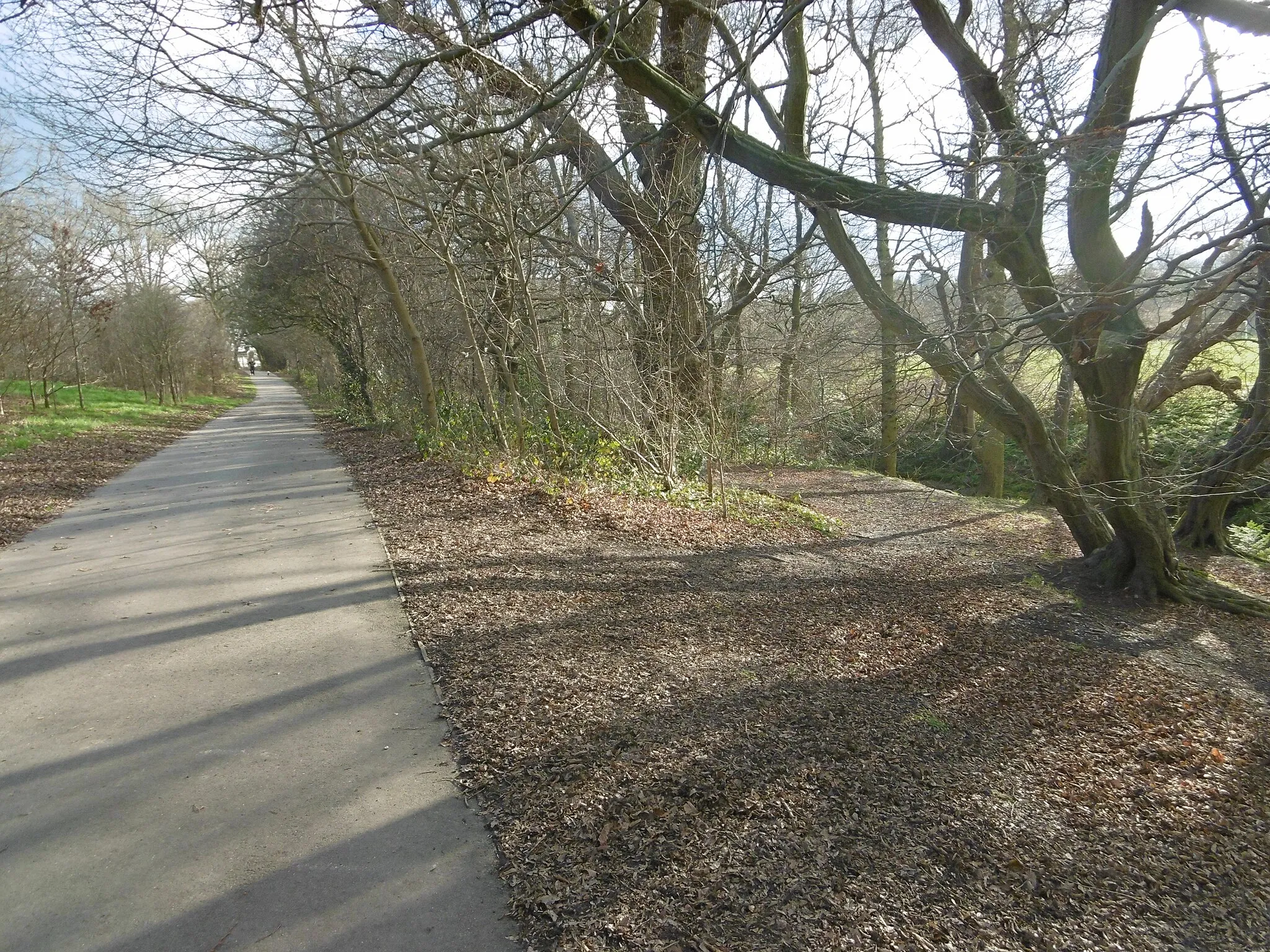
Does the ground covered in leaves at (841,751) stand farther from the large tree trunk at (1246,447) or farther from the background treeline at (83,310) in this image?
the background treeline at (83,310)

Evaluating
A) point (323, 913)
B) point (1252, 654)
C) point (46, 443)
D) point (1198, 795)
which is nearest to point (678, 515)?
point (1252, 654)

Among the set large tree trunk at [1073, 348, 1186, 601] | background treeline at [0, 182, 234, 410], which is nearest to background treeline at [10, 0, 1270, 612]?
large tree trunk at [1073, 348, 1186, 601]

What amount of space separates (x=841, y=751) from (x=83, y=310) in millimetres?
25692

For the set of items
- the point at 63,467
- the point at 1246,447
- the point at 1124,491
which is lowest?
the point at 63,467

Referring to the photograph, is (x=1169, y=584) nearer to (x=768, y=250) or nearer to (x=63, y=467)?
(x=768, y=250)

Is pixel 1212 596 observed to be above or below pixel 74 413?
below

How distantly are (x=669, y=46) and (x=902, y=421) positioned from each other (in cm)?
573

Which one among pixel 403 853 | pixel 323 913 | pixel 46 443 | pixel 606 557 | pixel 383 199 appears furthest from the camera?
pixel 46 443

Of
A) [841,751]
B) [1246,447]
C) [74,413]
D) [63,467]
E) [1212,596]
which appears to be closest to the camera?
[841,751]

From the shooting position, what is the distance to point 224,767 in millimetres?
3199

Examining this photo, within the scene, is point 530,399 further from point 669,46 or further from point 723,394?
point 669,46

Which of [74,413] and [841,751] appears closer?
[841,751]

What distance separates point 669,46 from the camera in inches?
358

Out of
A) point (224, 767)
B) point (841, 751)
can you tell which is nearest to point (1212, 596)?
point (841, 751)
